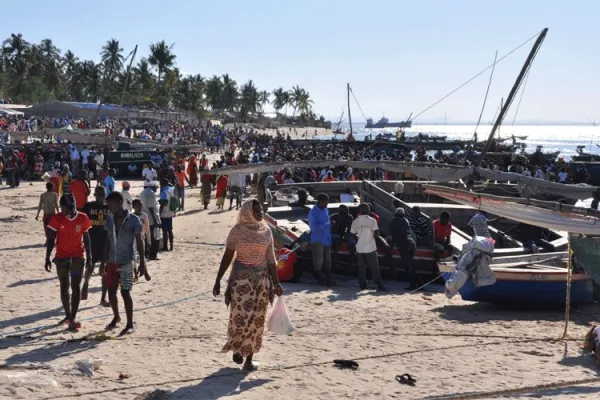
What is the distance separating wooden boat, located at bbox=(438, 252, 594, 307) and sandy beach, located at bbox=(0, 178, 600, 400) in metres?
0.23

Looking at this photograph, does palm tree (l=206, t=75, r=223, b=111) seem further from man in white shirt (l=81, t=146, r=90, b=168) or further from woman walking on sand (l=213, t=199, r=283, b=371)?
woman walking on sand (l=213, t=199, r=283, b=371)

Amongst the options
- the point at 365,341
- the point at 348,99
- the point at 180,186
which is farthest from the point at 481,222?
the point at 348,99

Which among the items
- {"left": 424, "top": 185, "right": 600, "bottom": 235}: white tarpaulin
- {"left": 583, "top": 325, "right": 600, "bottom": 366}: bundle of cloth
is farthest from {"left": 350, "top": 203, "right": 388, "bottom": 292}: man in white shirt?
{"left": 583, "top": 325, "right": 600, "bottom": 366}: bundle of cloth

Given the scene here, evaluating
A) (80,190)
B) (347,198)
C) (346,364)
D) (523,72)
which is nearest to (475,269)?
(346,364)

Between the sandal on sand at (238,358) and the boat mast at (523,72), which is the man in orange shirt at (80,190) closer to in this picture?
the sandal on sand at (238,358)

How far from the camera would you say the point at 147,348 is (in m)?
7.95

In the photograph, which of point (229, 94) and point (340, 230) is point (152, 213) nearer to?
point (340, 230)

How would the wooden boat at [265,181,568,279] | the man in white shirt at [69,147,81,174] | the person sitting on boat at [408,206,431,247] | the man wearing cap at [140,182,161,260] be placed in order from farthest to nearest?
the man in white shirt at [69,147,81,174]
the man wearing cap at [140,182,161,260]
the person sitting on boat at [408,206,431,247]
the wooden boat at [265,181,568,279]

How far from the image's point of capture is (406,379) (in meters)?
7.06

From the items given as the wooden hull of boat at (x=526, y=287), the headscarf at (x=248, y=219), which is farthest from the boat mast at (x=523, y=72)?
the headscarf at (x=248, y=219)

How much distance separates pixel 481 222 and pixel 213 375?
6474 mm

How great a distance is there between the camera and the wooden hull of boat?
420 inches

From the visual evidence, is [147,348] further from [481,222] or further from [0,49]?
[0,49]

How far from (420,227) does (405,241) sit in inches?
31.1
